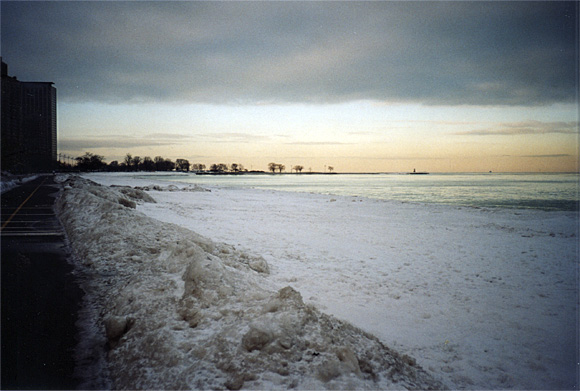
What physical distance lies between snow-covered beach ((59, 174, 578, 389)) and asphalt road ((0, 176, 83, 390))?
433mm

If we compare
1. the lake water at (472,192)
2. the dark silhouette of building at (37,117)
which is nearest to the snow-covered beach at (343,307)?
the lake water at (472,192)

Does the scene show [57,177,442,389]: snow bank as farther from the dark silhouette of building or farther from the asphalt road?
the dark silhouette of building

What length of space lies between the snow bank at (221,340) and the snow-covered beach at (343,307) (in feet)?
0.06

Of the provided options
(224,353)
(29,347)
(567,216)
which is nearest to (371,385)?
(224,353)

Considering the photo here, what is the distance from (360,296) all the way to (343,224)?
956cm

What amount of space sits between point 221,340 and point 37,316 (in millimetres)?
3186

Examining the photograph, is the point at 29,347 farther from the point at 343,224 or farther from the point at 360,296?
the point at 343,224

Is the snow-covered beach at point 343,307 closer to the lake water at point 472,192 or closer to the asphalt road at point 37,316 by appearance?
the asphalt road at point 37,316

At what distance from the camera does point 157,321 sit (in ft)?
13.8

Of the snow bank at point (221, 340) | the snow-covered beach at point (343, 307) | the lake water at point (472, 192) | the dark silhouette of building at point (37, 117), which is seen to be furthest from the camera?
the dark silhouette of building at point (37, 117)

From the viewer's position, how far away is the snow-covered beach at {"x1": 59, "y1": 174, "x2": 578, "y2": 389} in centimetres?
339

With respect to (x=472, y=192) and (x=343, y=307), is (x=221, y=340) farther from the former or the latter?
(x=472, y=192)

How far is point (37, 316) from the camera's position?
4.79 m

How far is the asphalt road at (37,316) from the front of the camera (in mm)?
3447
